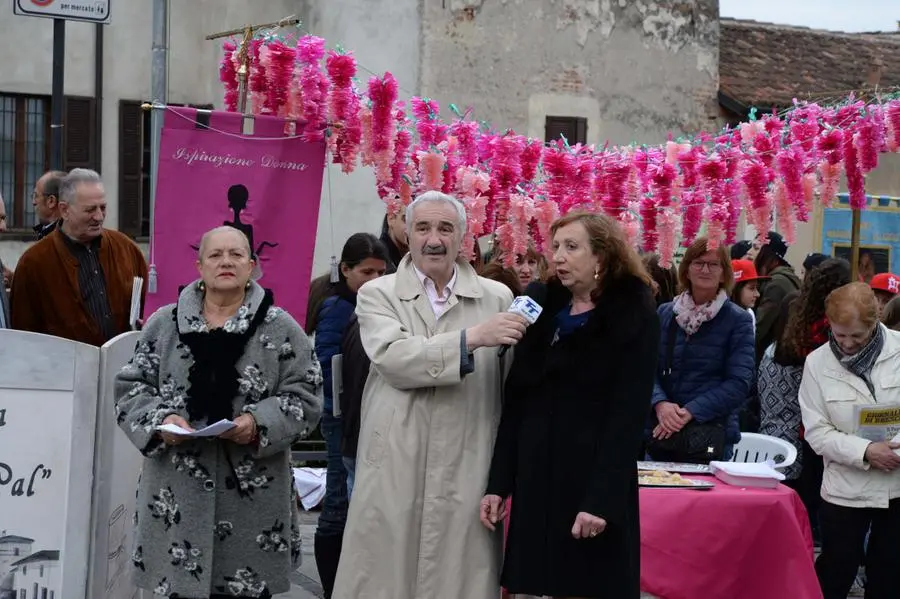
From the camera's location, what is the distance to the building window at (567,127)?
18906 millimetres

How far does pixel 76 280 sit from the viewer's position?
6.77m

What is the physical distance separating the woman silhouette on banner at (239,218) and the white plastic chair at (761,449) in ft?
9.11

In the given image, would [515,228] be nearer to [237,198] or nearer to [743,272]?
[237,198]

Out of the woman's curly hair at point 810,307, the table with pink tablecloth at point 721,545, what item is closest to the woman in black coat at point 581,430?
the table with pink tablecloth at point 721,545

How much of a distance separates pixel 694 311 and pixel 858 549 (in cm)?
146

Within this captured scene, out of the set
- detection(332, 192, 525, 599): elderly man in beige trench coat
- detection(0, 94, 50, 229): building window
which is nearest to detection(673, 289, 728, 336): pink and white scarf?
detection(332, 192, 525, 599): elderly man in beige trench coat

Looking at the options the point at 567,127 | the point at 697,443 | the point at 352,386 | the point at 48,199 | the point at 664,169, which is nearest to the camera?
the point at 352,386

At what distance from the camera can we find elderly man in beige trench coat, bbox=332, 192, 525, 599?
461cm

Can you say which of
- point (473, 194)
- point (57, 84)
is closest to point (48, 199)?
point (57, 84)

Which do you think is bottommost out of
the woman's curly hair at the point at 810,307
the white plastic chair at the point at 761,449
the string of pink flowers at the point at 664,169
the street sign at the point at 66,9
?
the white plastic chair at the point at 761,449

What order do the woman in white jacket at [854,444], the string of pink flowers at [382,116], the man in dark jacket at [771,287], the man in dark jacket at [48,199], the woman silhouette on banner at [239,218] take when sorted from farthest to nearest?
1. the man in dark jacket at [771,287]
2. the man in dark jacket at [48,199]
3. the string of pink flowers at [382,116]
4. the woman silhouette on banner at [239,218]
5. the woman in white jacket at [854,444]

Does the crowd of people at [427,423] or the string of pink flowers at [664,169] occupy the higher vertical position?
the string of pink flowers at [664,169]

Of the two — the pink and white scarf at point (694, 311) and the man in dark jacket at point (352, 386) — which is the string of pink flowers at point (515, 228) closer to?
the pink and white scarf at point (694, 311)

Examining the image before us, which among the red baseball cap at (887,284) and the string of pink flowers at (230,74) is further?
the red baseball cap at (887,284)
